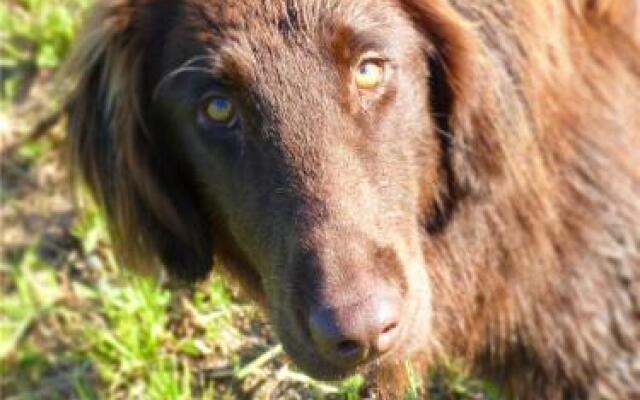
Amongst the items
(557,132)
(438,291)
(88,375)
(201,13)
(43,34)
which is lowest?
(88,375)

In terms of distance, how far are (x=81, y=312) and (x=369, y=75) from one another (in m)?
1.99

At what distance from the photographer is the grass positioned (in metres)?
4.04

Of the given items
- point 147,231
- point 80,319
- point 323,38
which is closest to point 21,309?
point 80,319

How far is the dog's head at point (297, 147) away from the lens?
2.92 metres

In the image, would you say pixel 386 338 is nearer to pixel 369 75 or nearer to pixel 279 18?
pixel 369 75

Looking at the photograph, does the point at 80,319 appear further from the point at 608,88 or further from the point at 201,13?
the point at 608,88

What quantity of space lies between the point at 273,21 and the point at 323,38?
0.15m

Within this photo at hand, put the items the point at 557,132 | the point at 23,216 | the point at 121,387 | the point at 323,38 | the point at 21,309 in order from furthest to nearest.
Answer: the point at 23,216, the point at 21,309, the point at 121,387, the point at 557,132, the point at 323,38

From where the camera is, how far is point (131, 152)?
Answer: 3.45 m

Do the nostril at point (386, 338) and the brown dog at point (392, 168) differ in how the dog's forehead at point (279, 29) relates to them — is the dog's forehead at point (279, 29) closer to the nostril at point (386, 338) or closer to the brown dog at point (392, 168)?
the brown dog at point (392, 168)

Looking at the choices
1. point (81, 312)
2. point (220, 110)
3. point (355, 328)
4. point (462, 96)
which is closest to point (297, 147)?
point (220, 110)

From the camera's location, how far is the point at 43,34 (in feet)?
17.1

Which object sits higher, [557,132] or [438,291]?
[557,132]

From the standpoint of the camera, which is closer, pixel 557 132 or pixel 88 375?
pixel 557 132
